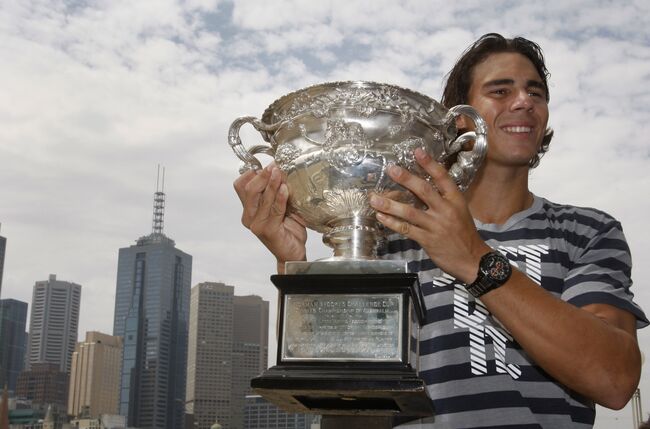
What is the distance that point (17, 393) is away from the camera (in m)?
56.0

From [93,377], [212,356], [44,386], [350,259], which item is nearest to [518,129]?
[350,259]

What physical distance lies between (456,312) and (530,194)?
1.13 feet

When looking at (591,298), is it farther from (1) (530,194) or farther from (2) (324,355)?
(2) (324,355)

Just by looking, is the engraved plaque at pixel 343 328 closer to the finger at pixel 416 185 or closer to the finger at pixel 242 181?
the finger at pixel 416 185

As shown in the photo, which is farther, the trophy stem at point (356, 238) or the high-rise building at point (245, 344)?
the high-rise building at point (245, 344)

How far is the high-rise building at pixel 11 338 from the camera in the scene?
58.5 m

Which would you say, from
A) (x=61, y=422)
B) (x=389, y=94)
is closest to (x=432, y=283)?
(x=389, y=94)

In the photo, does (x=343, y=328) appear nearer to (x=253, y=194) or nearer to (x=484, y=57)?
(x=253, y=194)

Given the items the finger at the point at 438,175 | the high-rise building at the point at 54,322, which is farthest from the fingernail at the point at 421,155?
the high-rise building at the point at 54,322

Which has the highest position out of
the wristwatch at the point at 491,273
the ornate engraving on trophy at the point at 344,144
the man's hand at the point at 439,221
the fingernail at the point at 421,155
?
the ornate engraving on trophy at the point at 344,144

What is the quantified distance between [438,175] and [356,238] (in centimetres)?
20

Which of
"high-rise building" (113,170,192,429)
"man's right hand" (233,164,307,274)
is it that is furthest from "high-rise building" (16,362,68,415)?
"man's right hand" (233,164,307,274)

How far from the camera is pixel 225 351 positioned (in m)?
50.6

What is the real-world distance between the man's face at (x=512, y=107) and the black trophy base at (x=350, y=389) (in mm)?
580
